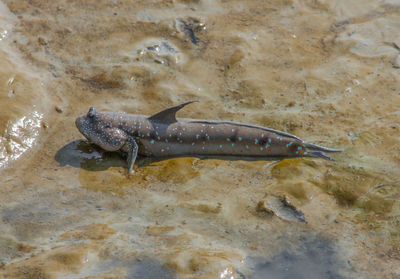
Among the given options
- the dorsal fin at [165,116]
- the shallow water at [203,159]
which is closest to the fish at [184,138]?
the dorsal fin at [165,116]

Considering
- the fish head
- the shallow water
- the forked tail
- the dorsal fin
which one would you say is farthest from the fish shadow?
the dorsal fin

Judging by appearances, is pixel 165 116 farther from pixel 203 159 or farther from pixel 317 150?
pixel 317 150

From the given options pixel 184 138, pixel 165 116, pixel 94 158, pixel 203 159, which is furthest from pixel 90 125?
pixel 203 159

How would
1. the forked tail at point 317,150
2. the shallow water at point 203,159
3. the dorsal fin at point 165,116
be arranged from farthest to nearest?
1. the dorsal fin at point 165,116
2. the forked tail at point 317,150
3. the shallow water at point 203,159

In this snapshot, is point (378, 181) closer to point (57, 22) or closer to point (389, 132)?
point (389, 132)

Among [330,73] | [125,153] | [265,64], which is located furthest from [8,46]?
[330,73]

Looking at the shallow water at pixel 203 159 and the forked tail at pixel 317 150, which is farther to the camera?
the forked tail at pixel 317 150

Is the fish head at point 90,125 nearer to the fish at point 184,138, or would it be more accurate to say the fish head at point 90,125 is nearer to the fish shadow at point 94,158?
the fish at point 184,138

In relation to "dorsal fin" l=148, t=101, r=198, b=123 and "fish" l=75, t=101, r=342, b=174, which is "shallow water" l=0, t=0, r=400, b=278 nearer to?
"fish" l=75, t=101, r=342, b=174
